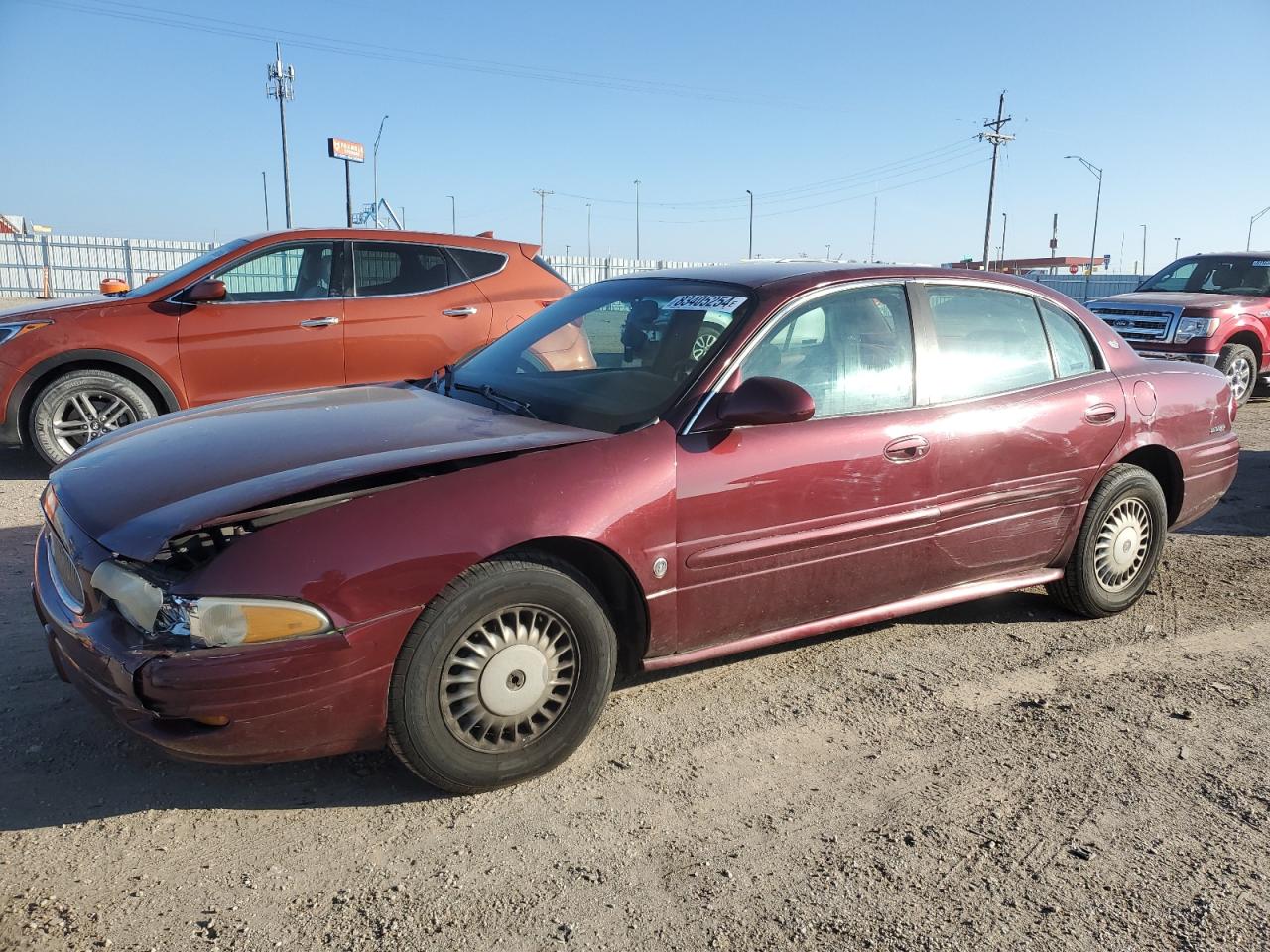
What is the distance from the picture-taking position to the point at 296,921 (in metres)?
2.31

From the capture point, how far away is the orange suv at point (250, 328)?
6414mm

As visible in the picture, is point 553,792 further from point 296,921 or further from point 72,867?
point 72,867

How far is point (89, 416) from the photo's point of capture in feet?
21.5

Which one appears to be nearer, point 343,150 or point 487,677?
point 487,677

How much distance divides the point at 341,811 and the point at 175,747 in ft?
1.71

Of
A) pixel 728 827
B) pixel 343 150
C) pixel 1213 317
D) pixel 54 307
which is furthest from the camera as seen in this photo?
pixel 343 150

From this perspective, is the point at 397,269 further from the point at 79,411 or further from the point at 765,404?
the point at 765,404

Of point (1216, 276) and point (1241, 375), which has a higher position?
point (1216, 276)

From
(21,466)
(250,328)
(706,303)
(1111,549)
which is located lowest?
(21,466)

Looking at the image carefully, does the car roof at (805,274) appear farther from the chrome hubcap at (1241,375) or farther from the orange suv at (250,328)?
the chrome hubcap at (1241,375)

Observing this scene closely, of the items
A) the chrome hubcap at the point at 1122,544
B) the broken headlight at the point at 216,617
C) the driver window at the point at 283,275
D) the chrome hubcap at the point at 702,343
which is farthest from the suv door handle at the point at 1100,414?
the driver window at the point at 283,275

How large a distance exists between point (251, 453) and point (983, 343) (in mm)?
2907

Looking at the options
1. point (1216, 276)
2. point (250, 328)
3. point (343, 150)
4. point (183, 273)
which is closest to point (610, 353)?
point (250, 328)

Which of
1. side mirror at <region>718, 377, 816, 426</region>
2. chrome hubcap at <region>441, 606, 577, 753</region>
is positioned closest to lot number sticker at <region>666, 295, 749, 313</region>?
side mirror at <region>718, 377, 816, 426</region>
